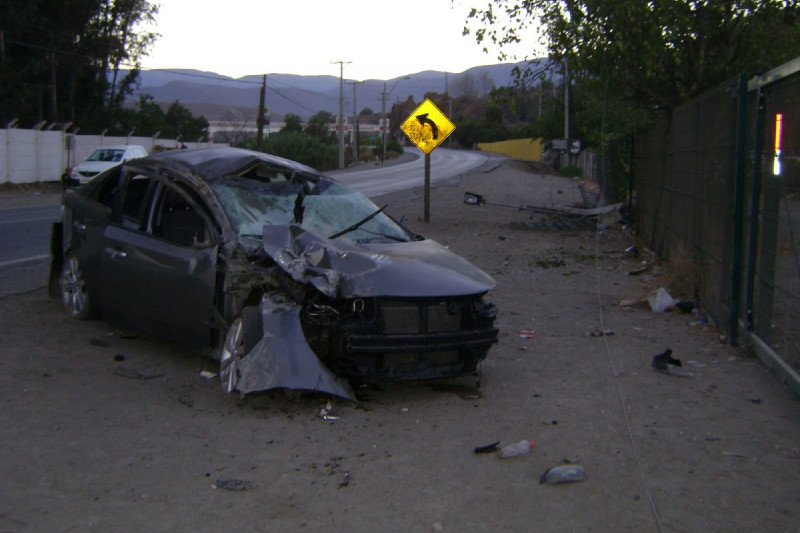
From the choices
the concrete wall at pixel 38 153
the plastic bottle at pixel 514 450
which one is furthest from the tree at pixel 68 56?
the plastic bottle at pixel 514 450

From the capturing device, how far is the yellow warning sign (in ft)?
62.6

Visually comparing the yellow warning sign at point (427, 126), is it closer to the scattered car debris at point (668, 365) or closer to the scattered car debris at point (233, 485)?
the scattered car debris at point (668, 365)

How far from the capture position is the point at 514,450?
5.07 m

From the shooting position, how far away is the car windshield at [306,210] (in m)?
6.76

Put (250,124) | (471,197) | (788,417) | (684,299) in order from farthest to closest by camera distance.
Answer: (250,124) → (471,197) → (684,299) → (788,417)

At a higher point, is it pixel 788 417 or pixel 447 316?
pixel 447 316

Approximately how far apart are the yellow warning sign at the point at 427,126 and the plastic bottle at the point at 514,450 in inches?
566

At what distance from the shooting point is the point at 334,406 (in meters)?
5.86

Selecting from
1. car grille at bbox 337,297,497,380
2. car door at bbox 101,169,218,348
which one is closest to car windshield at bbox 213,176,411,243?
car door at bbox 101,169,218,348

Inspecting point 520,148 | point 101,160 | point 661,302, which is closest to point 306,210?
point 661,302

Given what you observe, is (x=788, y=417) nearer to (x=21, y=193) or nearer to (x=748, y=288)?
(x=748, y=288)

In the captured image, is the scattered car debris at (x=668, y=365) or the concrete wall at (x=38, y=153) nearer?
the scattered car debris at (x=668, y=365)

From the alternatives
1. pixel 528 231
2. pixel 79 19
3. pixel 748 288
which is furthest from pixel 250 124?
pixel 748 288

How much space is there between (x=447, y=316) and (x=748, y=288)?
2.91 meters
